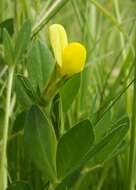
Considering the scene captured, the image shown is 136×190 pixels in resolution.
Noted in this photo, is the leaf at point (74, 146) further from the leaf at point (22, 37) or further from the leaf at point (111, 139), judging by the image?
the leaf at point (22, 37)

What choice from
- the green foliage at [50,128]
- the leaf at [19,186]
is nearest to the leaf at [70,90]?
the green foliage at [50,128]

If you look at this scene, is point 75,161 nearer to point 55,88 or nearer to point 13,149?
point 55,88

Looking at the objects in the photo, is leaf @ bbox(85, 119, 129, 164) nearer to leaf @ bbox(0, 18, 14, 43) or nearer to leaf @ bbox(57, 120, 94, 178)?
leaf @ bbox(57, 120, 94, 178)

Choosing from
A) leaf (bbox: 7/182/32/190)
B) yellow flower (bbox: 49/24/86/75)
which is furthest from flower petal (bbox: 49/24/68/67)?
leaf (bbox: 7/182/32/190)

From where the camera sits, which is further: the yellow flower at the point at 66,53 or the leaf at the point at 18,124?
the leaf at the point at 18,124

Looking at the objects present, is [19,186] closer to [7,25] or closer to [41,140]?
[41,140]

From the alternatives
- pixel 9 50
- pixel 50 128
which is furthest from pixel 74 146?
pixel 9 50

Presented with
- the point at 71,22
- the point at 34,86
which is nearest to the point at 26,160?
the point at 34,86

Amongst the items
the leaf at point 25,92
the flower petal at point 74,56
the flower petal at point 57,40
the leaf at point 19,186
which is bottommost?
the leaf at point 19,186
